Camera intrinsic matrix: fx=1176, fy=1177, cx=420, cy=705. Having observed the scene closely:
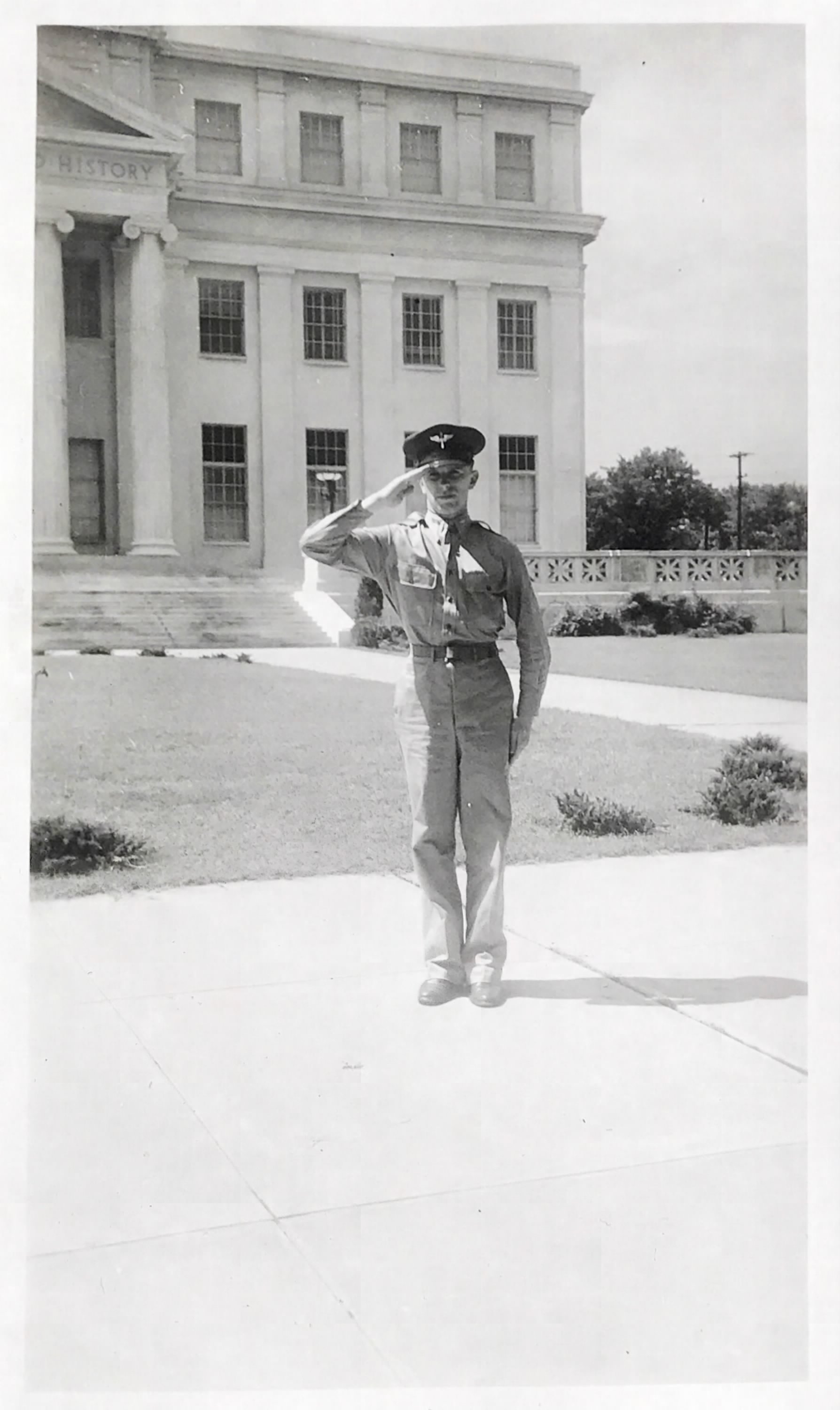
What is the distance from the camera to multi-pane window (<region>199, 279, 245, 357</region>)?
688 centimetres

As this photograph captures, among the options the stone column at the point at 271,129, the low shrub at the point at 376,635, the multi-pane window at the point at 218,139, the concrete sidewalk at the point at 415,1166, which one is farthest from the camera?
the low shrub at the point at 376,635

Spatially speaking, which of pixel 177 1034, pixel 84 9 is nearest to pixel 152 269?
pixel 84 9

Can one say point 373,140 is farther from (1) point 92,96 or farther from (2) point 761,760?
(2) point 761,760

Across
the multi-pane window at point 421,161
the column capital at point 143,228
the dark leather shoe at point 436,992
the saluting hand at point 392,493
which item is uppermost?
the multi-pane window at point 421,161

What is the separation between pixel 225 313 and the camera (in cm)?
688

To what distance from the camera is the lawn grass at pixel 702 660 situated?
5.71 m

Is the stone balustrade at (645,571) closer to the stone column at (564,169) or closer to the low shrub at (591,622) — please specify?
the low shrub at (591,622)

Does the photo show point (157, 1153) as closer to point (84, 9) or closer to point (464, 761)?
point (464, 761)

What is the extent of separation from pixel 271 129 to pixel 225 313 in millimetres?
1640

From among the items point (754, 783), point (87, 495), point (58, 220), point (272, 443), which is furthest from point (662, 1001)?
point (58, 220)

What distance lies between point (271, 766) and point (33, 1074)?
369 centimetres

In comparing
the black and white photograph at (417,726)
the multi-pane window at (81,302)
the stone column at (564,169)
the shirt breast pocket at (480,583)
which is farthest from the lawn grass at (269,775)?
the stone column at (564,169)

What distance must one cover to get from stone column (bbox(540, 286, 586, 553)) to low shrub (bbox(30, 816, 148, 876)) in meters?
2.95

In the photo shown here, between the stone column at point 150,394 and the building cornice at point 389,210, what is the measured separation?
400 millimetres
